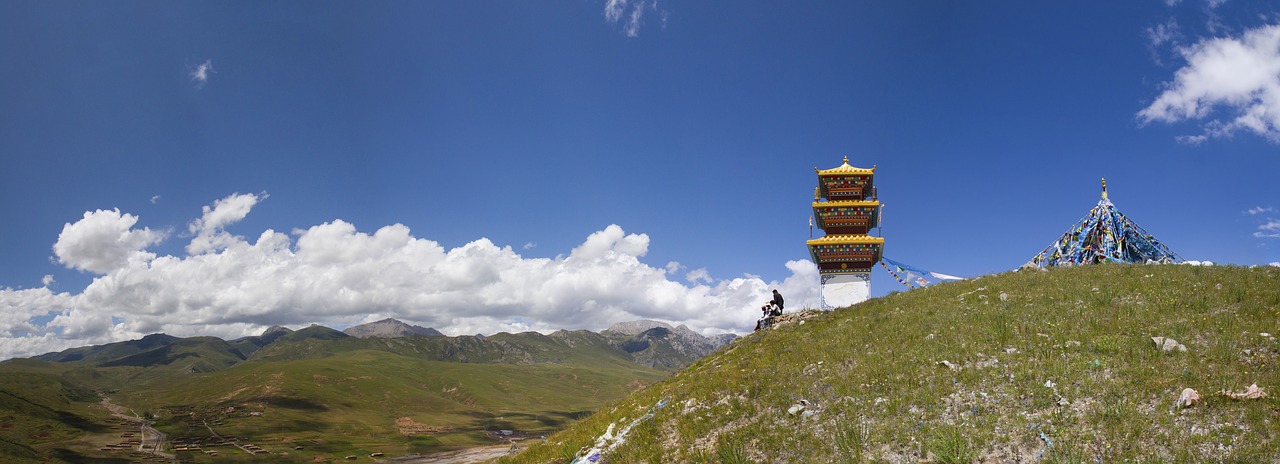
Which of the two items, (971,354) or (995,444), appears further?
(971,354)

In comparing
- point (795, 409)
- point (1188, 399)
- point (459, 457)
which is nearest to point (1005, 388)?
point (1188, 399)

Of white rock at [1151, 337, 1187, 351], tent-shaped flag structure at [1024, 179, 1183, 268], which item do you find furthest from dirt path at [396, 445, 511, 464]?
white rock at [1151, 337, 1187, 351]

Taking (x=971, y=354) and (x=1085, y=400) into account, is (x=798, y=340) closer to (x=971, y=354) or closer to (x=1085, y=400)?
(x=971, y=354)

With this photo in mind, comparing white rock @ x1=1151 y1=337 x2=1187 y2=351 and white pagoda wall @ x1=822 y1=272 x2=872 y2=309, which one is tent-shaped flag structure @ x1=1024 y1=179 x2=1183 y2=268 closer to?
white pagoda wall @ x1=822 y1=272 x2=872 y2=309

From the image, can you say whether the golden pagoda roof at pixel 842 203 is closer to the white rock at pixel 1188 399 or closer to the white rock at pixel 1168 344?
the white rock at pixel 1168 344

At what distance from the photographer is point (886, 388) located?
13141 mm

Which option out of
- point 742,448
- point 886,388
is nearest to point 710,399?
point 742,448

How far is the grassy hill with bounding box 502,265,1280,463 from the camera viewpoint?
9.54m

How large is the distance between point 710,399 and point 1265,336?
12.2 metres

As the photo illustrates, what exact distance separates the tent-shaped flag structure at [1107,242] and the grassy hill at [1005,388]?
1086 cm


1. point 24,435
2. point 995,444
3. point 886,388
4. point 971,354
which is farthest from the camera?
point 24,435

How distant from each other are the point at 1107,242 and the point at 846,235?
13.5 meters

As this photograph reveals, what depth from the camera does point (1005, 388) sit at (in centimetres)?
1184

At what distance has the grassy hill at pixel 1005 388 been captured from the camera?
31.3 ft
